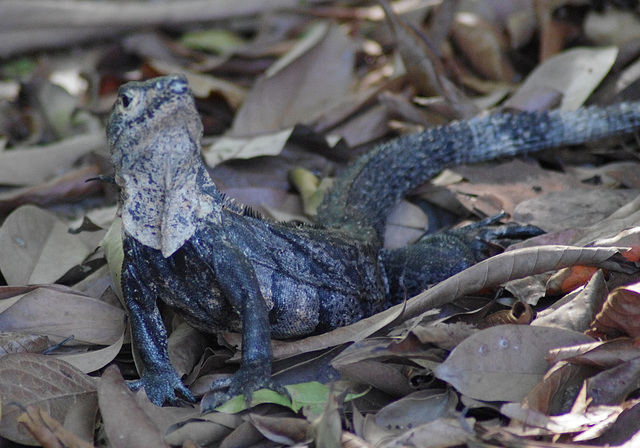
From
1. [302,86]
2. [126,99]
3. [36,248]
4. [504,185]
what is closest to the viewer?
[126,99]

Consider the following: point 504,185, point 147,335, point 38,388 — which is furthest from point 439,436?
point 504,185

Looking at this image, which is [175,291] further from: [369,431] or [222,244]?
[369,431]

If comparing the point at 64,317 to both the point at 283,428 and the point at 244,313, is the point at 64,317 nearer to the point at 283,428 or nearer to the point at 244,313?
the point at 244,313

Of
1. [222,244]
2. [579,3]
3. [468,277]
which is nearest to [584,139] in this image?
[579,3]

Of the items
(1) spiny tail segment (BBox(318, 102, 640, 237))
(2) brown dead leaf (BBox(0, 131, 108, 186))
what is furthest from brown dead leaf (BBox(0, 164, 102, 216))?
(1) spiny tail segment (BBox(318, 102, 640, 237))

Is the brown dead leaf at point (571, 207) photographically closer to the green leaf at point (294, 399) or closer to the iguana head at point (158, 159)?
the green leaf at point (294, 399)

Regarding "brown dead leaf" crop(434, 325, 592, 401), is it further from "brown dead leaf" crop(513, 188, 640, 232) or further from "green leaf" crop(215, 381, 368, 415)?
"brown dead leaf" crop(513, 188, 640, 232)
